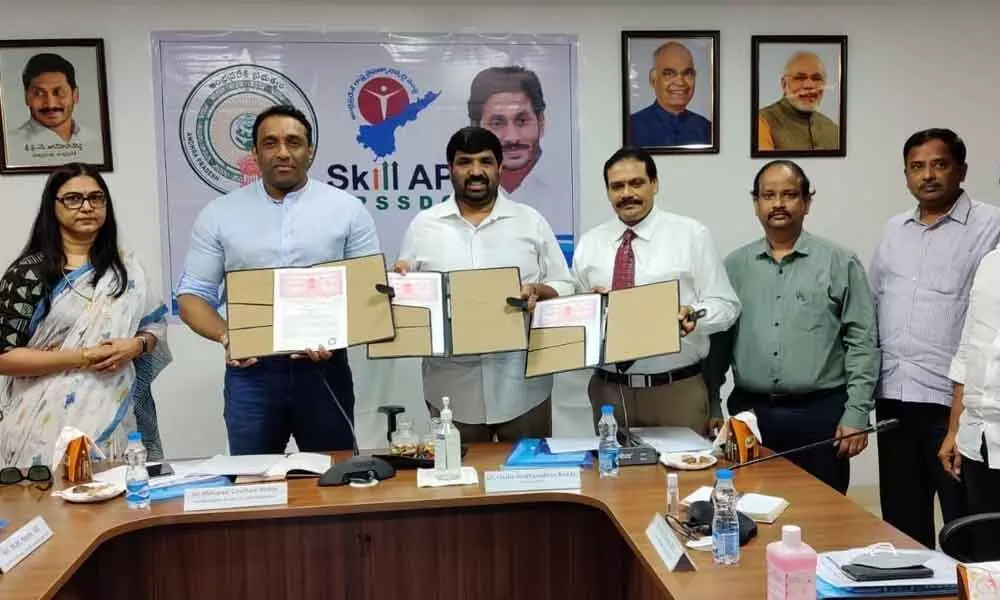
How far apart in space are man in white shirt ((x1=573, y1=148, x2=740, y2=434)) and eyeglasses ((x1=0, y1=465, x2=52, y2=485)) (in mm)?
1699

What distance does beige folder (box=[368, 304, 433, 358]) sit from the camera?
2.48 meters

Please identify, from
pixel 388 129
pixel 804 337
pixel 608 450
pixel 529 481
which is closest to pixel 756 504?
pixel 608 450

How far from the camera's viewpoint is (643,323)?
2453 mm

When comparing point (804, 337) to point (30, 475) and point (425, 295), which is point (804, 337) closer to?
point (425, 295)

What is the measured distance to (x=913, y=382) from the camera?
106 inches

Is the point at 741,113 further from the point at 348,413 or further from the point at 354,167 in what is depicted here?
the point at 348,413

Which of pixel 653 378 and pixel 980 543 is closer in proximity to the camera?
pixel 980 543

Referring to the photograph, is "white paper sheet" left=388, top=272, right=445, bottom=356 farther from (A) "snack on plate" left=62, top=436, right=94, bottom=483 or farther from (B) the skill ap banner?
(B) the skill ap banner

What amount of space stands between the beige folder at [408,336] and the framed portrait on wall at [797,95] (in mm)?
2146

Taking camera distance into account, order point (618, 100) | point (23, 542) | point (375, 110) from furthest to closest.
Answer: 1. point (618, 100)
2. point (375, 110)
3. point (23, 542)

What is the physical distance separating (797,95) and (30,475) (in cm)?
349

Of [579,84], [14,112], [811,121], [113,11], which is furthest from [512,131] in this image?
[14,112]

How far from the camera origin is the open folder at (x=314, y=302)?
2381 mm

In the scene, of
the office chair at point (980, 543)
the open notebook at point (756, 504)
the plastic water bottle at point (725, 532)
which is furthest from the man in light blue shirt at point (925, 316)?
the plastic water bottle at point (725, 532)
